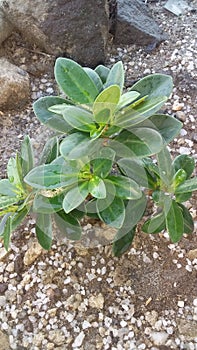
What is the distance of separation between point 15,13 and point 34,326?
2.96 ft

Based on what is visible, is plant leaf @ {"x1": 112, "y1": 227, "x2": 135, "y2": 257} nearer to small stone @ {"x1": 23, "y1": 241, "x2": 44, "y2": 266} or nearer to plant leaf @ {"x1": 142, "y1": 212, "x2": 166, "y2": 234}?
plant leaf @ {"x1": 142, "y1": 212, "x2": 166, "y2": 234}

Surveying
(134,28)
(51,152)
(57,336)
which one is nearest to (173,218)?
(51,152)

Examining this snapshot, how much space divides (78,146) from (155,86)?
8.1 inches

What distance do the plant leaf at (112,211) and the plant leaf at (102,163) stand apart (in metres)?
0.07

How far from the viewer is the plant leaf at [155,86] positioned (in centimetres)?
106

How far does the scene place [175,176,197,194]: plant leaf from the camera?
1105mm

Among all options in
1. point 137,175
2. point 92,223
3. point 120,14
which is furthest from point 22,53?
point 137,175

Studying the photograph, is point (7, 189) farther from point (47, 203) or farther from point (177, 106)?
point (177, 106)

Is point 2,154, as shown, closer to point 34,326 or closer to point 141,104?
point 34,326

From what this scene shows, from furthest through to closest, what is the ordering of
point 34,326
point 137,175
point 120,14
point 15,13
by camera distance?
1. point 120,14
2. point 15,13
3. point 34,326
4. point 137,175

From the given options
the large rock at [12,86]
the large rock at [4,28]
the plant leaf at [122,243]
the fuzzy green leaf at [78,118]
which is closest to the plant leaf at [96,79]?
the fuzzy green leaf at [78,118]

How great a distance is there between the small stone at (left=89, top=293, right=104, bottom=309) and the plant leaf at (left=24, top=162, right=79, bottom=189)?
37 cm

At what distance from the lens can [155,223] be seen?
3.91ft

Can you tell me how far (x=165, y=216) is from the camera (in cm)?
115
